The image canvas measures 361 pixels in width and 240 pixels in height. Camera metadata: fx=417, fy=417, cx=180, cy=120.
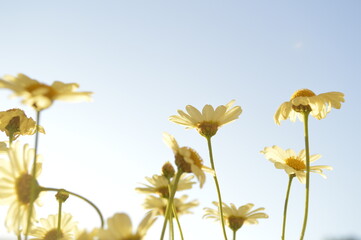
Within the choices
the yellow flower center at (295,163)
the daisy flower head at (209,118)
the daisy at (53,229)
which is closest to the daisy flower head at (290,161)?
the yellow flower center at (295,163)

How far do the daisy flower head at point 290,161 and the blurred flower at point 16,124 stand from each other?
47.0 inches

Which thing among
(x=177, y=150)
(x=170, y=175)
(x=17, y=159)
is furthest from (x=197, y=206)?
(x=17, y=159)

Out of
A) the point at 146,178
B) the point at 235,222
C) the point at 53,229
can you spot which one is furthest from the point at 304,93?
the point at 53,229

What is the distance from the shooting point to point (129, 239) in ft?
3.06

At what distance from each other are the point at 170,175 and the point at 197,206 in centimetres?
17

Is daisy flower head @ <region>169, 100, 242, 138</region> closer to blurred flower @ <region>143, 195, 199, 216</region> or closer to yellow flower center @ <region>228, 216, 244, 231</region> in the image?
blurred flower @ <region>143, 195, 199, 216</region>

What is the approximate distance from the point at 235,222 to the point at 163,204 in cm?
71

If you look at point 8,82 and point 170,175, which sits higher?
point 8,82

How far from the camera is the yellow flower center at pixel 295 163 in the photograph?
6.81 feet

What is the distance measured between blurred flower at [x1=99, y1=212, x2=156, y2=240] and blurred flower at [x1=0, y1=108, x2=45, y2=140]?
1.31 m

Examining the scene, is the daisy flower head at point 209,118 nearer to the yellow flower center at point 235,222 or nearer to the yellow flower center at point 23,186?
the yellow flower center at point 235,222

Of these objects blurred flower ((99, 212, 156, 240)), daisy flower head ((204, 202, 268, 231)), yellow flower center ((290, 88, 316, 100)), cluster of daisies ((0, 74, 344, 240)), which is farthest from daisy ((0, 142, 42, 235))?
yellow flower center ((290, 88, 316, 100))

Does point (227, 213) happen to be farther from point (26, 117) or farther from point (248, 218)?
point (26, 117)

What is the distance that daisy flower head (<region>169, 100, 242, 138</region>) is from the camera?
197 centimetres
